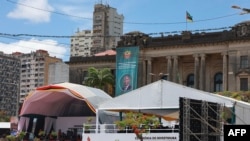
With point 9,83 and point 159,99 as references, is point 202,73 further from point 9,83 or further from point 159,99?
point 9,83

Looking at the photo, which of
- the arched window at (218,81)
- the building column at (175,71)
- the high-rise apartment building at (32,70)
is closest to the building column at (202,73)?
the arched window at (218,81)

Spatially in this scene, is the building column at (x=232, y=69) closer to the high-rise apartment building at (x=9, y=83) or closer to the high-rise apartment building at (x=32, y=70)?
the high-rise apartment building at (x=9, y=83)

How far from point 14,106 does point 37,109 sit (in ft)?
365

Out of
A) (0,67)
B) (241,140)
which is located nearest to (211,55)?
(241,140)

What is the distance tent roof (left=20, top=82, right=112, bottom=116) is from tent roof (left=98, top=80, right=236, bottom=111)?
3941 mm

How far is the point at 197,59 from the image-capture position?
239ft

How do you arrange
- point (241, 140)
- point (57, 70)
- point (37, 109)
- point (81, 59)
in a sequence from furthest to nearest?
point (57, 70), point (81, 59), point (37, 109), point (241, 140)

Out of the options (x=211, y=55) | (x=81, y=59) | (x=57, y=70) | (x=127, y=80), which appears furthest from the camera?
(x=57, y=70)

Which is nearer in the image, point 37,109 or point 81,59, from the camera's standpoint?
point 37,109

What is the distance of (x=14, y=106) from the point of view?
148m

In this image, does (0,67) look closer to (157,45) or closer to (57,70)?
(57,70)

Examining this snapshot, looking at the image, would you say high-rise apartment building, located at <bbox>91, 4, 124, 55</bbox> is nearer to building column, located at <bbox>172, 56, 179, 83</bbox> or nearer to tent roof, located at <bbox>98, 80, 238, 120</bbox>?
building column, located at <bbox>172, 56, 179, 83</bbox>

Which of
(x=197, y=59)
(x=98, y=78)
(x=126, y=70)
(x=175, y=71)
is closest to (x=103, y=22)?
(x=98, y=78)

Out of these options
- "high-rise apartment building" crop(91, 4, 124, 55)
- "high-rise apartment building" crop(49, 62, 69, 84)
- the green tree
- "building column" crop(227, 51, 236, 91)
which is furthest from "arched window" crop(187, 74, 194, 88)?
"high-rise apartment building" crop(91, 4, 124, 55)
